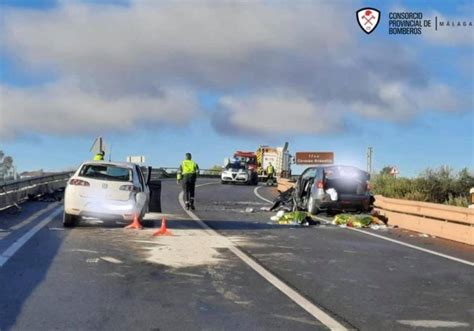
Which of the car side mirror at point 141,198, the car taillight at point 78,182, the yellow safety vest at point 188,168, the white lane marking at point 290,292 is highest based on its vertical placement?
the yellow safety vest at point 188,168

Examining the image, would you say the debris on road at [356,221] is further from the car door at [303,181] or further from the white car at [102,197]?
the white car at [102,197]

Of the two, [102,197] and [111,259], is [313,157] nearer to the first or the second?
[102,197]

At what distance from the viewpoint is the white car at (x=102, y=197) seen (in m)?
14.3

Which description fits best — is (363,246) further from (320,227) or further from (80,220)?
(80,220)

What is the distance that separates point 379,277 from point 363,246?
3.61 m

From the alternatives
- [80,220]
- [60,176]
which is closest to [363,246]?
[80,220]

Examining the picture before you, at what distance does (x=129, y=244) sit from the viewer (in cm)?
1198

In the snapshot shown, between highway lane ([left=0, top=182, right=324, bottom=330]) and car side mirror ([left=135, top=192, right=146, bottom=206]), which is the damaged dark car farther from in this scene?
highway lane ([left=0, top=182, right=324, bottom=330])

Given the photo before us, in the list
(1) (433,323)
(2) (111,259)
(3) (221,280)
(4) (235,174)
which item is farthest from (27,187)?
(4) (235,174)

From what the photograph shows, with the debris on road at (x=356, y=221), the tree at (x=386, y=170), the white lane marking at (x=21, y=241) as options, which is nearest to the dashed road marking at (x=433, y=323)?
the white lane marking at (x=21, y=241)

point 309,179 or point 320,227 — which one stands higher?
point 309,179

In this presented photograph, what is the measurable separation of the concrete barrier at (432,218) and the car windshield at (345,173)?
900 millimetres

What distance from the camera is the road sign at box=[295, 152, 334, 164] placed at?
217 ft

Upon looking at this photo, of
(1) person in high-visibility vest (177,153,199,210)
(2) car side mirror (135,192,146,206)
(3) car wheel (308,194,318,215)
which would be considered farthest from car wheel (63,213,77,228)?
(3) car wheel (308,194,318,215)
